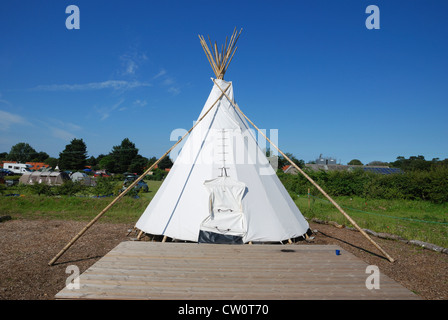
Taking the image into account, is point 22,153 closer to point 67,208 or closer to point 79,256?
point 67,208

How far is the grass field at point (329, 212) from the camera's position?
8.26 m

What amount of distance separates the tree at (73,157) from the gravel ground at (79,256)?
42.2m

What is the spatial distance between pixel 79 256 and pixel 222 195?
3.24m

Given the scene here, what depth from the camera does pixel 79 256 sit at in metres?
5.31

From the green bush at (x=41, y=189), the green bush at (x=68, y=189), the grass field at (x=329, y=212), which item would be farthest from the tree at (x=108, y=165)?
the grass field at (x=329, y=212)

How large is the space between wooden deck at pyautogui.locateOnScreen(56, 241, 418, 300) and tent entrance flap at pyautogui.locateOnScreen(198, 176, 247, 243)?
987 mm

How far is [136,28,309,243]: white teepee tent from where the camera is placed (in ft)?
17.9

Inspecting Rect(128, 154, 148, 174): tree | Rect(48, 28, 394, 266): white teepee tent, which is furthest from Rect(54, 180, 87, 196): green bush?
Rect(128, 154, 148, 174): tree

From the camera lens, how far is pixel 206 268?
3.56 metres

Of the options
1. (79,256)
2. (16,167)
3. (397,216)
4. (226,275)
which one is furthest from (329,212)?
(16,167)
